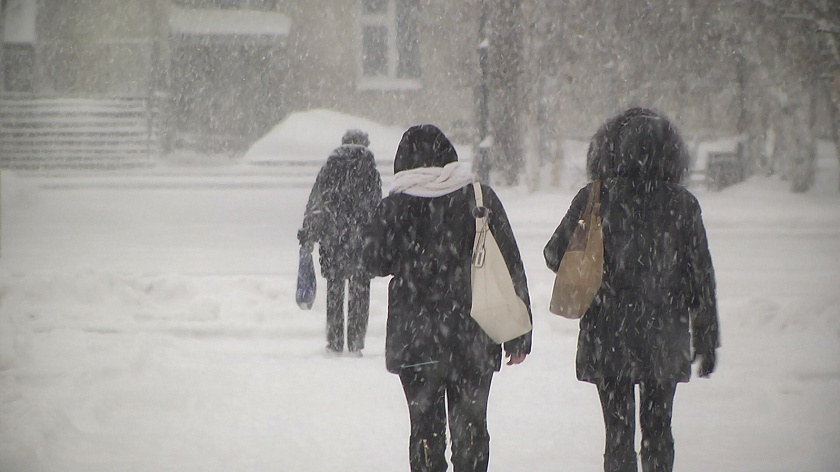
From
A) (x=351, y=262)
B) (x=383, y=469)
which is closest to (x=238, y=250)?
(x=351, y=262)

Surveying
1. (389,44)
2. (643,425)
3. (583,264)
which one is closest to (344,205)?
(583,264)

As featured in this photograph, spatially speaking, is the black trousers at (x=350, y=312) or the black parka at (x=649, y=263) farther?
the black trousers at (x=350, y=312)

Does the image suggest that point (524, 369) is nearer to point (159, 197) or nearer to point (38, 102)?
point (159, 197)

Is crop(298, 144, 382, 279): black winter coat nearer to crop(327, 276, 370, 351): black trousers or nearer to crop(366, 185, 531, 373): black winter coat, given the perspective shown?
crop(327, 276, 370, 351): black trousers

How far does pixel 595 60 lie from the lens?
867 inches

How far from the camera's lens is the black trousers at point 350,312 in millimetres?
6703

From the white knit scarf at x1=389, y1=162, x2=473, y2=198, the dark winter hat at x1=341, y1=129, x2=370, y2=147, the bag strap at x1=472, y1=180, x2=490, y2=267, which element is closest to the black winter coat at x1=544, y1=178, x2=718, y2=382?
the bag strap at x1=472, y1=180, x2=490, y2=267

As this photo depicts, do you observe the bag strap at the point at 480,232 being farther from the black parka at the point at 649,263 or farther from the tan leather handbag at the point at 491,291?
the black parka at the point at 649,263

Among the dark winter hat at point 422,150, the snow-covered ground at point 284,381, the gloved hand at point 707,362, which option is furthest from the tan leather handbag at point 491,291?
the snow-covered ground at point 284,381

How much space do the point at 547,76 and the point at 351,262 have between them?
14836 mm

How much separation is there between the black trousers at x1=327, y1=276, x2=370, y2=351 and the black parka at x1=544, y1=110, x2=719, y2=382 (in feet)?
10.9

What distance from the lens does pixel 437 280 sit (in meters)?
3.39

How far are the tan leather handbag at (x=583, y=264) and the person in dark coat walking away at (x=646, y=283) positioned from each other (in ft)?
0.13

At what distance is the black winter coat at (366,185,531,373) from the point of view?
338 cm
